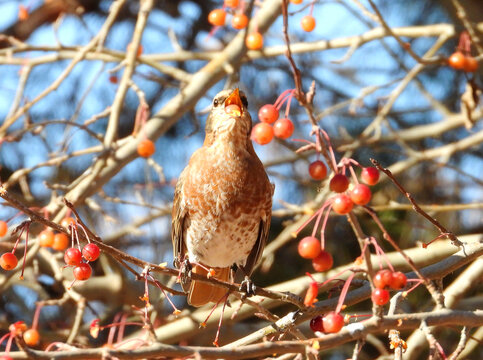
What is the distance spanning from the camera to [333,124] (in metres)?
5.82

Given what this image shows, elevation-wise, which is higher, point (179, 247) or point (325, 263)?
point (325, 263)

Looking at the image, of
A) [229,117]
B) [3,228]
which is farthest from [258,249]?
[3,228]

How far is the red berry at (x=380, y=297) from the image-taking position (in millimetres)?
1831

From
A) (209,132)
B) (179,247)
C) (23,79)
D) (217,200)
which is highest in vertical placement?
(23,79)

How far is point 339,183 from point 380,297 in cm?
32

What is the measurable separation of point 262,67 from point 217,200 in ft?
8.11

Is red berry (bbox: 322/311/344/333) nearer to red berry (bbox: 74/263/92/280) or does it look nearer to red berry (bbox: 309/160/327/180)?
red berry (bbox: 309/160/327/180)

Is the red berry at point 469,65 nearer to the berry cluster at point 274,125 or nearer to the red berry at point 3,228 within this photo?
the berry cluster at point 274,125

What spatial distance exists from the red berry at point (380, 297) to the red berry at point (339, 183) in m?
0.29

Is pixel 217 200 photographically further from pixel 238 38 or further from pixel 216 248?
pixel 238 38

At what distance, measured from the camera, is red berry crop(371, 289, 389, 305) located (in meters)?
1.83

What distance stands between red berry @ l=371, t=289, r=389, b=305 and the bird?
5.58ft

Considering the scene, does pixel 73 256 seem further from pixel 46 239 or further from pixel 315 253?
pixel 46 239

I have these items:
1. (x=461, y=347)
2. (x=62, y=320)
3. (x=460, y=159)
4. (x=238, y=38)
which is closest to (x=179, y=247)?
(x=238, y=38)
